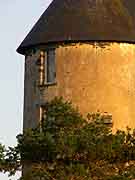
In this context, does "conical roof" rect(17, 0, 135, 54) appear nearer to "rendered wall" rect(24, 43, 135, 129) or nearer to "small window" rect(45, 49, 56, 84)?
"rendered wall" rect(24, 43, 135, 129)

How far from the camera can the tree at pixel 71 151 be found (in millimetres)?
23391

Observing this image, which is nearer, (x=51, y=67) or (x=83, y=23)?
(x=83, y=23)

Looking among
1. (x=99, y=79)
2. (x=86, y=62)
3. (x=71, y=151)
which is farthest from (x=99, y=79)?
(x=71, y=151)

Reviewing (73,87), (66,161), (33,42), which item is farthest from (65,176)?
(33,42)

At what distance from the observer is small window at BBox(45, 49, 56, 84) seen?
1222 inches

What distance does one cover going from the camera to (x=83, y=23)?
102 ft

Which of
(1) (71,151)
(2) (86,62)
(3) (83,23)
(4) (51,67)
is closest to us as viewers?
(1) (71,151)

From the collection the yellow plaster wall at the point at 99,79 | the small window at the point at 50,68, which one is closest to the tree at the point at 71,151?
the yellow plaster wall at the point at 99,79

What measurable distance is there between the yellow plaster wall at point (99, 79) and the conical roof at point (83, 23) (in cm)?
40

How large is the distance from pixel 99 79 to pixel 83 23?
2.50 meters

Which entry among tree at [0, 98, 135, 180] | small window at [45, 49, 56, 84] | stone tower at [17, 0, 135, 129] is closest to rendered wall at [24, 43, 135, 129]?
stone tower at [17, 0, 135, 129]

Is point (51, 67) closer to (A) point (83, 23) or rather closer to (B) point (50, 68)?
(B) point (50, 68)

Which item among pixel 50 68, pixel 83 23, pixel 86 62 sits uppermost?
pixel 83 23

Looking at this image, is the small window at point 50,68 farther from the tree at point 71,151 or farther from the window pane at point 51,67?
the tree at point 71,151
